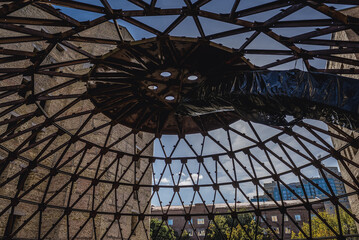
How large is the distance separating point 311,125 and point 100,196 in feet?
58.6

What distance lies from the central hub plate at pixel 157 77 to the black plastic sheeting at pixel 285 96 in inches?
44.3

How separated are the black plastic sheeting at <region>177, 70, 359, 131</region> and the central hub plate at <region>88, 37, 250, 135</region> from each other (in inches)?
44.3

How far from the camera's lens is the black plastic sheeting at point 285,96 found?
8.18m

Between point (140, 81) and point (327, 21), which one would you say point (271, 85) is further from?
point (140, 81)

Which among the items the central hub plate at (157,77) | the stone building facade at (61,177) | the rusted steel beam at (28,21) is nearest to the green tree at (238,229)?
the stone building facade at (61,177)

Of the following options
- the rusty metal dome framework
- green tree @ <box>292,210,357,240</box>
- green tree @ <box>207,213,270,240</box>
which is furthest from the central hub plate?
green tree @ <box>292,210,357,240</box>

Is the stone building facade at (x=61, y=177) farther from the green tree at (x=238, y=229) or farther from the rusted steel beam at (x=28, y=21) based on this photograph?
the green tree at (x=238, y=229)

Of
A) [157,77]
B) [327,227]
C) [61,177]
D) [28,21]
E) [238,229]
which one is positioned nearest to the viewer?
[28,21]

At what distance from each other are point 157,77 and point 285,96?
6.55 meters

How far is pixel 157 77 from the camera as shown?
13.2 m

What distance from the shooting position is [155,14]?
8.91 meters

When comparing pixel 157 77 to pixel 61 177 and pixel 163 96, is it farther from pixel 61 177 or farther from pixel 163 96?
pixel 61 177

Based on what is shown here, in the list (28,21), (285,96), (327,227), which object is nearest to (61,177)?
(28,21)

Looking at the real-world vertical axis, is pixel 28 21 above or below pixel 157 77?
below
